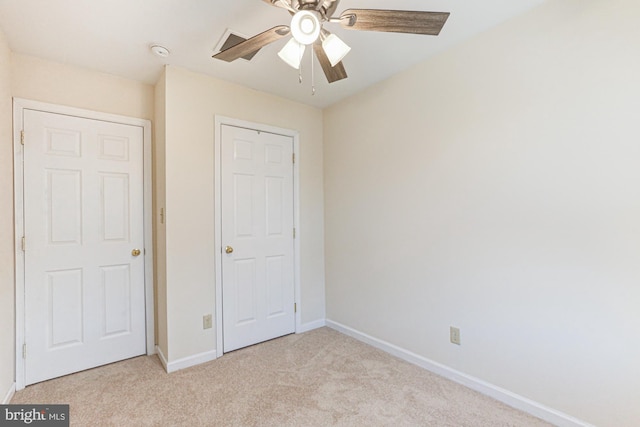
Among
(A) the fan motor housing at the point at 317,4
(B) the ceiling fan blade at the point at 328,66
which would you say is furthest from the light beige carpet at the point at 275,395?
(A) the fan motor housing at the point at 317,4

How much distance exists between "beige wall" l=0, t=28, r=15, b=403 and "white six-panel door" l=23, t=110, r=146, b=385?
0.11m

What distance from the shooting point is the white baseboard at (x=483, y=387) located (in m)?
1.72

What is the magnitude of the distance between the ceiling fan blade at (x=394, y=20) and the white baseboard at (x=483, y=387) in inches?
84.6

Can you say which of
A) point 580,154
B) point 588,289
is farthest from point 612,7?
point 588,289

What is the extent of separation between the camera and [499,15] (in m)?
1.86

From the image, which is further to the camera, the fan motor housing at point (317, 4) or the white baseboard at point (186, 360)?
the white baseboard at point (186, 360)

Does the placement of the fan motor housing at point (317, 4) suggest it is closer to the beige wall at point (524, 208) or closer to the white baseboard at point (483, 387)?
the beige wall at point (524, 208)

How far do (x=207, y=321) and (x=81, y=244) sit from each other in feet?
3.76

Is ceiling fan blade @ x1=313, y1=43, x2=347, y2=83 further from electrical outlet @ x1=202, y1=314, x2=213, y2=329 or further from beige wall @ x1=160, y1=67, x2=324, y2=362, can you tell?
electrical outlet @ x1=202, y1=314, x2=213, y2=329

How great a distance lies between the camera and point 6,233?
78.6 inches

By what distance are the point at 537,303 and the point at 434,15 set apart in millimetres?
1677

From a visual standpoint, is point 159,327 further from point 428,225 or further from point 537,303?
point 537,303

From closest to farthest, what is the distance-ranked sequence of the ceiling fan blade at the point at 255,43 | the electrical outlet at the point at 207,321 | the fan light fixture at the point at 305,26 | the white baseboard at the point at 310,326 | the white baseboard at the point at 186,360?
1. the fan light fixture at the point at 305,26
2. the ceiling fan blade at the point at 255,43
3. the white baseboard at the point at 186,360
4. the electrical outlet at the point at 207,321
5. the white baseboard at the point at 310,326

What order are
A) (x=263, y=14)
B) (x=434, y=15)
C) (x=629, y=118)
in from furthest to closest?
(x=263, y=14) → (x=629, y=118) → (x=434, y=15)
